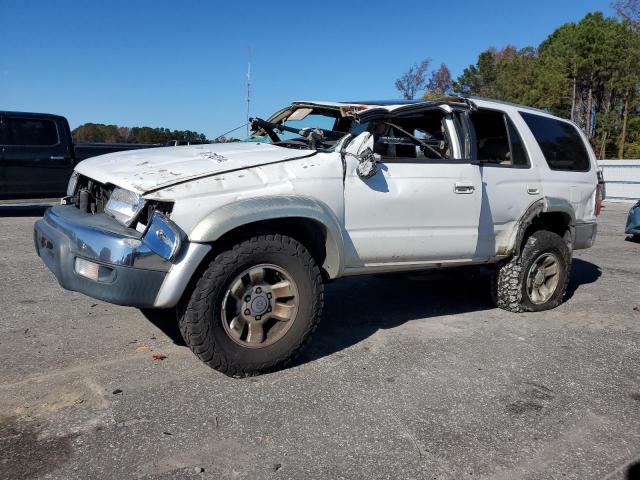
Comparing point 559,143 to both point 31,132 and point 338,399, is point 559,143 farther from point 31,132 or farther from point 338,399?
point 31,132

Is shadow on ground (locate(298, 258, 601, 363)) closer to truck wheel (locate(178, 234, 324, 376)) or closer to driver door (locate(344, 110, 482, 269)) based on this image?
truck wheel (locate(178, 234, 324, 376))

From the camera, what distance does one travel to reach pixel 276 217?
3.39m

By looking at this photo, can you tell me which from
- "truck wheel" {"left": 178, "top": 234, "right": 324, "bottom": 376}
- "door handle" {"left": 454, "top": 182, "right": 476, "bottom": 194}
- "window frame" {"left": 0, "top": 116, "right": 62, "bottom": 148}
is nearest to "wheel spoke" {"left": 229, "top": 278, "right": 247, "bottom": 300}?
"truck wheel" {"left": 178, "top": 234, "right": 324, "bottom": 376}

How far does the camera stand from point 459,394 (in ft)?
11.2

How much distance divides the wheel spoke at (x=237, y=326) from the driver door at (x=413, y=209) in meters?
0.87

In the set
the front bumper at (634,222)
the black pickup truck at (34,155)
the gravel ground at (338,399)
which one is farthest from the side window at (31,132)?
the front bumper at (634,222)

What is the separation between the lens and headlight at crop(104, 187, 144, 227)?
3240 millimetres

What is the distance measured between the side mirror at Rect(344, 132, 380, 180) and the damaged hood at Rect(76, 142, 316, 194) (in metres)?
0.28

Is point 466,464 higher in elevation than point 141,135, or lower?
lower

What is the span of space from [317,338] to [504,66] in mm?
48585

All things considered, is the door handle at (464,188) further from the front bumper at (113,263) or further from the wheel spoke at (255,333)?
the front bumper at (113,263)

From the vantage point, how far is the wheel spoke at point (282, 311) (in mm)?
3523

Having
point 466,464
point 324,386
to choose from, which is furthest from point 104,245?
point 466,464

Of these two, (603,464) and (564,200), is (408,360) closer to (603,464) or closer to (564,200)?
(603,464)
